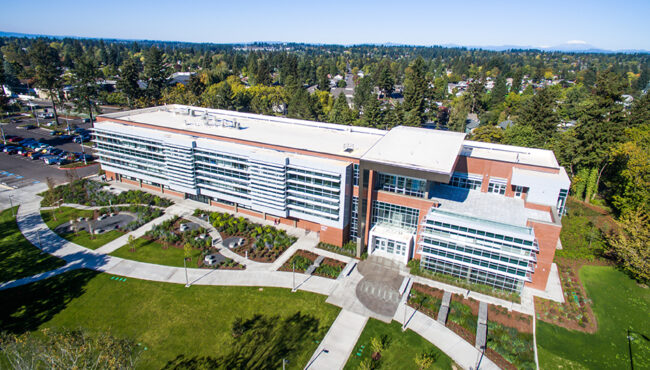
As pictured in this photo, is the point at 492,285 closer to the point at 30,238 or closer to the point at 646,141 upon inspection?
the point at 646,141

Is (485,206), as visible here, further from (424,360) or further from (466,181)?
(424,360)

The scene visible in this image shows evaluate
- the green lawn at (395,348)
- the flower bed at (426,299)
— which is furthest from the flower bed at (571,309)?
the green lawn at (395,348)

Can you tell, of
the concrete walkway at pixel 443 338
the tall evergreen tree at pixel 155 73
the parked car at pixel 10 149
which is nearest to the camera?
the concrete walkway at pixel 443 338

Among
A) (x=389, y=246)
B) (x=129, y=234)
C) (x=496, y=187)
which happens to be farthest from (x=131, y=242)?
(x=496, y=187)

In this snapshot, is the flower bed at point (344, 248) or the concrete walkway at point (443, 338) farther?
the flower bed at point (344, 248)

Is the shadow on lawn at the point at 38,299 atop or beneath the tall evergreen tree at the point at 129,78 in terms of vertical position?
beneath

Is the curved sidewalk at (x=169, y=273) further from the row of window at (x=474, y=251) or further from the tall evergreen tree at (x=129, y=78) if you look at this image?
the tall evergreen tree at (x=129, y=78)
